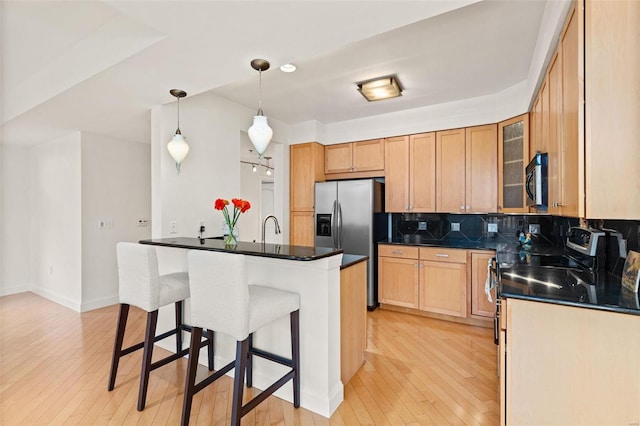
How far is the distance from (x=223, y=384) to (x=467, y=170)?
331 cm

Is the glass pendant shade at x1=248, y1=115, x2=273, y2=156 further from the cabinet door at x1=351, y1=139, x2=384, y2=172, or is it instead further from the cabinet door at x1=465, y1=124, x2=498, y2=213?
the cabinet door at x1=465, y1=124, x2=498, y2=213

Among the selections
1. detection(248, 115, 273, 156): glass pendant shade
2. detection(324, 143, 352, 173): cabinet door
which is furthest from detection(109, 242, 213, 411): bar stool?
detection(324, 143, 352, 173): cabinet door

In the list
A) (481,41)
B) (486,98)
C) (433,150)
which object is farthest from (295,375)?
(486,98)

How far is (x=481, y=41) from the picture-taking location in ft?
7.55

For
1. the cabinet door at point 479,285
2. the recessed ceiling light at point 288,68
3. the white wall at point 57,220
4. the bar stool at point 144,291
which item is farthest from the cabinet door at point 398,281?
the white wall at point 57,220

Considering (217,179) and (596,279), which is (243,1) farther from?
(596,279)

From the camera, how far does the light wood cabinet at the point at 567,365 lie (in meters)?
1.23

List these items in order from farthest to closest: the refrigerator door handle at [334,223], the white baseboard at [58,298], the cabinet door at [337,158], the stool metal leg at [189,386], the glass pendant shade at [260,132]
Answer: the cabinet door at [337,158], the refrigerator door handle at [334,223], the white baseboard at [58,298], the glass pendant shade at [260,132], the stool metal leg at [189,386]

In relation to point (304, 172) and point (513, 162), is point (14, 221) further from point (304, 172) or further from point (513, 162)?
point (513, 162)

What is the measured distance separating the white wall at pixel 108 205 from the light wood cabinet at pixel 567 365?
462cm

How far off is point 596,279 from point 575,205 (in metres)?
0.59

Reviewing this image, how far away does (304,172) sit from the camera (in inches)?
173

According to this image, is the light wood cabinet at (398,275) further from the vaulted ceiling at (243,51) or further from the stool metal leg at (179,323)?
the stool metal leg at (179,323)

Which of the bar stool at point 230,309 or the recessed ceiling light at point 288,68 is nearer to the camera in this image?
the bar stool at point 230,309
